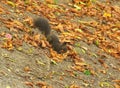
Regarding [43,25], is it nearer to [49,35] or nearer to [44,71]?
[49,35]

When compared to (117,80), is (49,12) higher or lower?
higher

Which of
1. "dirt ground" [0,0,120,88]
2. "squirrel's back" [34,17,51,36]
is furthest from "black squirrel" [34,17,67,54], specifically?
"dirt ground" [0,0,120,88]

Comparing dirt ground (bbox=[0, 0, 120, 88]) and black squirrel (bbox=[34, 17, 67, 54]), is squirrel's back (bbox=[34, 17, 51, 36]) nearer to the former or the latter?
black squirrel (bbox=[34, 17, 67, 54])

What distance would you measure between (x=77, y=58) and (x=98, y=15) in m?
3.10

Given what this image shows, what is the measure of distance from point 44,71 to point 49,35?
4.74 ft

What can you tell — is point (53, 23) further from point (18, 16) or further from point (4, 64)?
point (4, 64)

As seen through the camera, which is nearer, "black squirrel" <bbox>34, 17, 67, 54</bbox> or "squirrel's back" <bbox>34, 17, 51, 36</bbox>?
"black squirrel" <bbox>34, 17, 67, 54</bbox>

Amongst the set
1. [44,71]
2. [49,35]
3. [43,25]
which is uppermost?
[43,25]

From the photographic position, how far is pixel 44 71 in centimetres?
704

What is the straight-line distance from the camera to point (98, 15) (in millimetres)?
10938

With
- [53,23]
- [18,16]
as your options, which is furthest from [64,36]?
[18,16]

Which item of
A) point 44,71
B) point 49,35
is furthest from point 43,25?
point 44,71

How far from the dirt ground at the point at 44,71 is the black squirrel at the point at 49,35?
30 centimetres

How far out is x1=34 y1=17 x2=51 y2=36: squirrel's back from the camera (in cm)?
841
